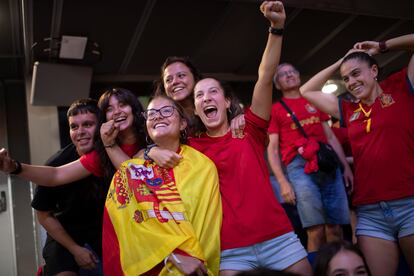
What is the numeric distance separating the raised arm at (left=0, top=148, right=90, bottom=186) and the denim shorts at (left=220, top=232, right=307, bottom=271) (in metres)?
1.05

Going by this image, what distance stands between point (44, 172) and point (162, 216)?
0.86m

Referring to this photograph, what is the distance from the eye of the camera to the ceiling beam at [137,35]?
4388 millimetres

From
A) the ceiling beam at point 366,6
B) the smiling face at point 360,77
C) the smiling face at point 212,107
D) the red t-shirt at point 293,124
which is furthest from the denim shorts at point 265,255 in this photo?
the ceiling beam at point 366,6

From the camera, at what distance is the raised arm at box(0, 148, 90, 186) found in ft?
7.38

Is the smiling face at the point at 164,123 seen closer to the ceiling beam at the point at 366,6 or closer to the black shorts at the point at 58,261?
the black shorts at the point at 58,261

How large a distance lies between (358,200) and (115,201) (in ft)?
4.22

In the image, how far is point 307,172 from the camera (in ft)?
10.7

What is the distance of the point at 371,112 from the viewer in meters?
2.38

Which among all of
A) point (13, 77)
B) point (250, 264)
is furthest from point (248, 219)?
point (13, 77)

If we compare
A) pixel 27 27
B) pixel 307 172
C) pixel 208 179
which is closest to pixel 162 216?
pixel 208 179

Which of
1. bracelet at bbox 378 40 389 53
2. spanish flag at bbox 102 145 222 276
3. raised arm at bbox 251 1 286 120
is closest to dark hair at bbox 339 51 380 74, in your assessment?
bracelet at bbox 378 40 389 53

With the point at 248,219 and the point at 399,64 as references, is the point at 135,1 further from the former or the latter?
the point at 399,64

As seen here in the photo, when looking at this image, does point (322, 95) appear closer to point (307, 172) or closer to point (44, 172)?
point (307, 172)

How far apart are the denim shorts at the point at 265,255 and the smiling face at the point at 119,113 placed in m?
0.96
